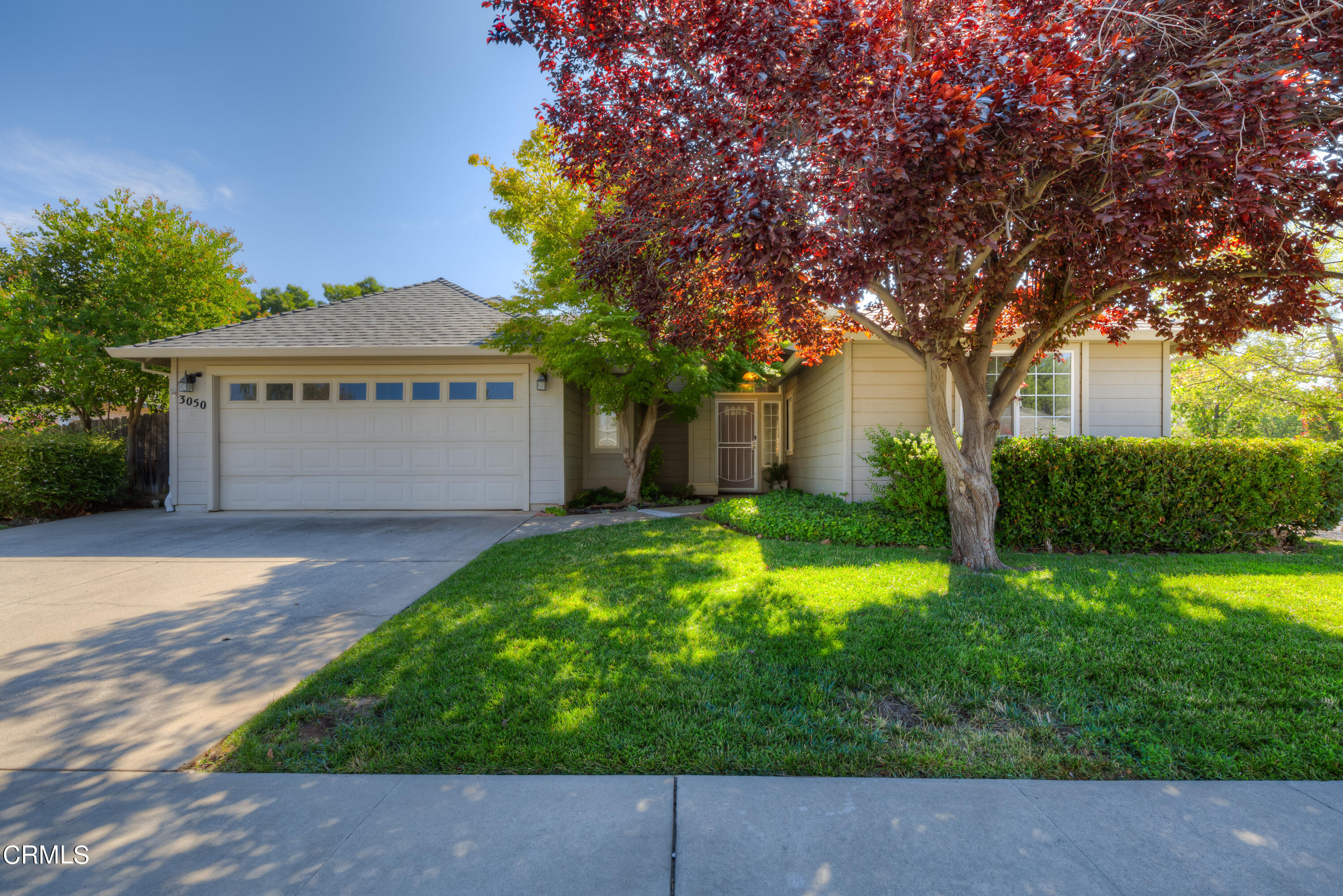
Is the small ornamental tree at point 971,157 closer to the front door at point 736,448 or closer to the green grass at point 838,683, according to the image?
the green grass at point 838,683

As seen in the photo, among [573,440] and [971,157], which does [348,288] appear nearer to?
[573,440]

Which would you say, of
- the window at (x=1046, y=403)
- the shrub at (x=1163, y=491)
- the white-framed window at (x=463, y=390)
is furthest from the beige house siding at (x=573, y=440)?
the window at (x=1046, y=403)

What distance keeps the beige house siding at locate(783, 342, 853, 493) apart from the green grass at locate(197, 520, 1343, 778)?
156 inches

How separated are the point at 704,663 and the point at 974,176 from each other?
3149 millimetres

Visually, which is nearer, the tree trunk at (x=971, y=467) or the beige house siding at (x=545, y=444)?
the tree trunk at (x=971, y=467)

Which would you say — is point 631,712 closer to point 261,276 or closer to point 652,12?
point 652,12

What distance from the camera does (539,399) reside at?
9.02 meters

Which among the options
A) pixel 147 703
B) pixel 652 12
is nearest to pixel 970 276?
pixel 652 12

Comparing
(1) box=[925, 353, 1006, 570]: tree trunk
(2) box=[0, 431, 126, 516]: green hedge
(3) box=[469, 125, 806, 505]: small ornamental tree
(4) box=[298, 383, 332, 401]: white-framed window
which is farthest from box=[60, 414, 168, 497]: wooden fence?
(1) box=[925, 353, 1006, 570]: tree trunk

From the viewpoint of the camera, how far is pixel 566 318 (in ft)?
27.1

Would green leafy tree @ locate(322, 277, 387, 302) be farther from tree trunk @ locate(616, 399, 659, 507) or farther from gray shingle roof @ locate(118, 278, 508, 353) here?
tree trunk @ locate(616, 399, 659, 507)

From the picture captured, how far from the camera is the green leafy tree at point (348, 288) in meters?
28.8

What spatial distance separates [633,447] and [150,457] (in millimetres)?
9298

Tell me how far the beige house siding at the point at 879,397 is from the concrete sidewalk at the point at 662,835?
19.9ft
